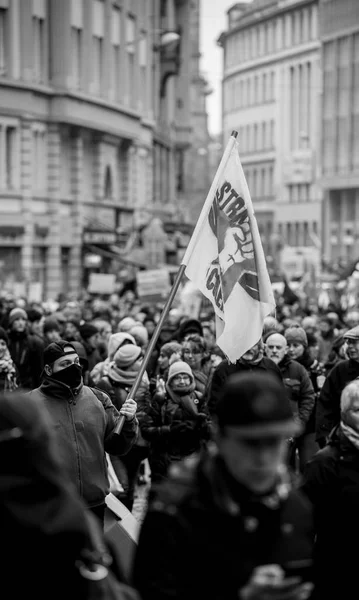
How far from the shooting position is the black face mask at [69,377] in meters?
7.91

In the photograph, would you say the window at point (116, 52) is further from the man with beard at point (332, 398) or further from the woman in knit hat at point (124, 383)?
the man with beard at point (332, 398)

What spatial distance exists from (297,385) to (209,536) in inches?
290

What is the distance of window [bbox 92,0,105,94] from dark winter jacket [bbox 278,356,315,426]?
39126mm

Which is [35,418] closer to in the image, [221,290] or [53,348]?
[53,348]

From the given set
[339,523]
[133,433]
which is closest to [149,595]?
[339,523]

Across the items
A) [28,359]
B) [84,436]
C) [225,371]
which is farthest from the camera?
[28,359]

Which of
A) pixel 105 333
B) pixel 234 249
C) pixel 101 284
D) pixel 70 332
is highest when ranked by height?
pixel 234 249

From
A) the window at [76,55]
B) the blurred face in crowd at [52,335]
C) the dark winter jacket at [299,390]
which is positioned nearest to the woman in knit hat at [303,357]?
the dark winter jacket at [299,390]

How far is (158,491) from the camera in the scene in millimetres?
4281

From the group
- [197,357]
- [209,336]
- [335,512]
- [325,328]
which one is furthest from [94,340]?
[335,512]

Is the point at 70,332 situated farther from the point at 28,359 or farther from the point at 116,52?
the point at 116,52

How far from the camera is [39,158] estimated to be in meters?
46.6

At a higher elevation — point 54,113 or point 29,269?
point 54,113

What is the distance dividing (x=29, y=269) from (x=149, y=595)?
40.3 metres
